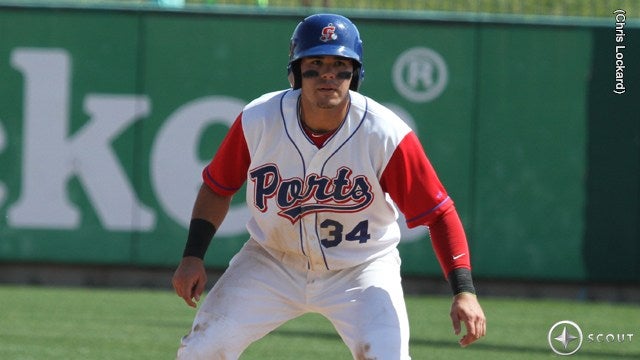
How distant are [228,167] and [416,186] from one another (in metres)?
0.84

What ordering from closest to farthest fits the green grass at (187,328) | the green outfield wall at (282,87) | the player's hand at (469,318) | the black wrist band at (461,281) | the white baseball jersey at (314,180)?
the player's hand at (469,318) < the black wrist band at (461,281) < the white baseball jersey at (314,180) < the green grass at (187,328) < the green outfield wall at (282,87)

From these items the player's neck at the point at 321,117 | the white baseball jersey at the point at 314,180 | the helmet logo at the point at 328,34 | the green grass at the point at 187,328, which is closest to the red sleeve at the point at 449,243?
the white baseball jersey at the point at 314,180

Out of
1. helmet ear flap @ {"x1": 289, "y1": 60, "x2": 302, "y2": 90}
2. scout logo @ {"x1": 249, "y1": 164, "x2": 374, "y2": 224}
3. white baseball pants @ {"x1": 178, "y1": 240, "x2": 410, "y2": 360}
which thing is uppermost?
helmet ear flap @ {"x1": 289, "y1": 60, "x2": 302, "y2": 90}

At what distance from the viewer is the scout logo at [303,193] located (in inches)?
233

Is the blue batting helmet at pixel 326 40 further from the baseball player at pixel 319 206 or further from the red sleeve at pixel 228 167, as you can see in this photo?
the red sleeve at pixel 228 167

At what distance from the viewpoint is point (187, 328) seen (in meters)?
10.2

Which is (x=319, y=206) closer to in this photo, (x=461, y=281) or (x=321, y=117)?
(x=321, y=117)

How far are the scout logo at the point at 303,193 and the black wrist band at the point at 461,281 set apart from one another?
54 cm

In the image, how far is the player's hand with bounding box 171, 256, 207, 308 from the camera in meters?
5.70

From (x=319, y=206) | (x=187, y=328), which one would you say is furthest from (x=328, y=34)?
(x=187, y=328)

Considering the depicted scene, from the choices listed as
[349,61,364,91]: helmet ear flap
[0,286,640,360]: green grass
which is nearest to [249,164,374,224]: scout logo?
[349,61,364,91]: helmet ear flap

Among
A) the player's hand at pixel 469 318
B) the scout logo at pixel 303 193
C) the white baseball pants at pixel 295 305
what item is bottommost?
the white baseball pants at pixel 295 305

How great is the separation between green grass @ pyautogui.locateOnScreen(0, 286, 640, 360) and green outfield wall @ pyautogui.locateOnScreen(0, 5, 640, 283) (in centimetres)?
52

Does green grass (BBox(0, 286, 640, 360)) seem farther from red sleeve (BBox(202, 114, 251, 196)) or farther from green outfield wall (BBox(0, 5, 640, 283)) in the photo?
red sleeve (BBox(202, 114, 251, 196))
